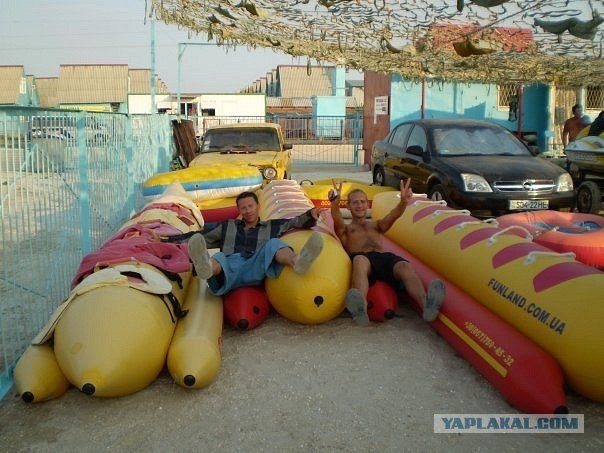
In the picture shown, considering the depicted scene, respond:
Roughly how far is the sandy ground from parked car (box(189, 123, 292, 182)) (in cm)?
631

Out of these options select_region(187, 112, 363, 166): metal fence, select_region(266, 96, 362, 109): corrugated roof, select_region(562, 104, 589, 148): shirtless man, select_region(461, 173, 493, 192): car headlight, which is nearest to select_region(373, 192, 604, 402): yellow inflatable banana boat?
select_region(461, 173, 493, 192): car headlight

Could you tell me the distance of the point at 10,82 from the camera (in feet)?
156

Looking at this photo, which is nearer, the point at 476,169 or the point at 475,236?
the point at 475,236

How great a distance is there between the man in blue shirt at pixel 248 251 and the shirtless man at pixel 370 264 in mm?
399

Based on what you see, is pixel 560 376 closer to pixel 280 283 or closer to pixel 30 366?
pixel 280 283

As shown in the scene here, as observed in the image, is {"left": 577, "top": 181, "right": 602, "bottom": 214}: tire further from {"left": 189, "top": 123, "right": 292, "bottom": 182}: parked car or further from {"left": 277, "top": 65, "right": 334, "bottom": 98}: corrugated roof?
{"left": 277, "top": 65, "right": 334, "bottom": 98}: corrugated roof

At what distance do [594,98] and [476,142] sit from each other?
12957 mm

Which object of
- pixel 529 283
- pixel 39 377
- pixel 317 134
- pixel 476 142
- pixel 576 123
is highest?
pixel 317 134

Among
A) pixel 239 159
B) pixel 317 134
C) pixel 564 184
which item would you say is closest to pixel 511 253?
pixel 564 184

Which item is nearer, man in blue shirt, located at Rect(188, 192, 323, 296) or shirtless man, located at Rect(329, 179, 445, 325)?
man in blue shirt, located at Rect(188, 192, 323, 296)

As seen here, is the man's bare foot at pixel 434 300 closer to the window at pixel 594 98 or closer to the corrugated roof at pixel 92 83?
the window at pixel 594 98

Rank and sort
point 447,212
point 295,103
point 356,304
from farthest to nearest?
point 295,103 → point 447,212 → point 356,304

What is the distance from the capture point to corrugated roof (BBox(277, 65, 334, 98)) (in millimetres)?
48000

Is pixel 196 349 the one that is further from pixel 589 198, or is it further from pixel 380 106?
pixel 380 106
